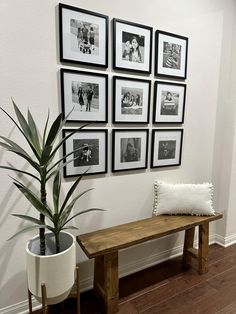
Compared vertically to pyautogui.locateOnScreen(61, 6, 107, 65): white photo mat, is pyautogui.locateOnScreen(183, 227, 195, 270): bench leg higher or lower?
lower

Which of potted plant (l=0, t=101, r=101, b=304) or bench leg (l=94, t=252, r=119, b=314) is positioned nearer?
potted plant (l=0, t=101, r=101, b=304)

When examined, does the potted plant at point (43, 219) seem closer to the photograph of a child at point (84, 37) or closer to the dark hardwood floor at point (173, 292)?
the dark hardwood floor at point (173, 292)

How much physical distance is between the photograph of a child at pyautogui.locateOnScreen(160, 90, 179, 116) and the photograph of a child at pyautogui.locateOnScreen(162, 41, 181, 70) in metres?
0.23

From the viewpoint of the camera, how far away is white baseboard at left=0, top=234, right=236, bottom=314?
5.34 feet

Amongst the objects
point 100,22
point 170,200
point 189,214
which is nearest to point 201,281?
point 189,214

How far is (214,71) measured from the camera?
232 centimetres

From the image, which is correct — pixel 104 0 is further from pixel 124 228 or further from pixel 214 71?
pixel 124 228

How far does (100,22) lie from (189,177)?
161 centimetres

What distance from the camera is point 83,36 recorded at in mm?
1597

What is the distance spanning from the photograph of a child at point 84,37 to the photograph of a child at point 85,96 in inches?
8.9

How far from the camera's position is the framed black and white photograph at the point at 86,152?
1666 mm

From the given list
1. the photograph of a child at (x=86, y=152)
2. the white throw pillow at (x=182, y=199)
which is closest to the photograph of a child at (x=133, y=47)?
the photograph of a child at (x=86, y=152)

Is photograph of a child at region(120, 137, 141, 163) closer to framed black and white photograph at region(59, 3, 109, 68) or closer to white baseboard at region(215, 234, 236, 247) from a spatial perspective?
framed black and white photograph at region(59, 3, 109, 68)

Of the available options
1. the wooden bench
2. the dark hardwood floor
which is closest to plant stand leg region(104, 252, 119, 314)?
the wooden bench
